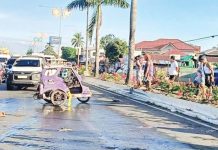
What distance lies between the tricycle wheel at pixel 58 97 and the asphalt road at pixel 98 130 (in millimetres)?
382

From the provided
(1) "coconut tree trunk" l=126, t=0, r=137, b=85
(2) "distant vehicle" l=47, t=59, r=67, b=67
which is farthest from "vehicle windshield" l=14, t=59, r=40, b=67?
(1) "coconut tree trunk" l=126, t=0, r=137, b=85

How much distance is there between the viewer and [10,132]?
33.9 feet

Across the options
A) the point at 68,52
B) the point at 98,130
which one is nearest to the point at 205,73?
the point at 98,130

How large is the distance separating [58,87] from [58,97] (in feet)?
1.14

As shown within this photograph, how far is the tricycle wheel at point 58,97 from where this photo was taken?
1641cm

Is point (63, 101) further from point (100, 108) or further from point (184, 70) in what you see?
point (184, 70)

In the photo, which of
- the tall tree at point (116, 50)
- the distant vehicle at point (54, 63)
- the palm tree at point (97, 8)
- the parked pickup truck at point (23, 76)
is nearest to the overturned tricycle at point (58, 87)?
the distant vehicle at point (54, 63)

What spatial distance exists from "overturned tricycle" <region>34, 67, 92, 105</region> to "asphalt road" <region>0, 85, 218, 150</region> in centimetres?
54

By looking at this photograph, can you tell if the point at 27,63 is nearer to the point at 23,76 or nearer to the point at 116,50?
the point at 23,76

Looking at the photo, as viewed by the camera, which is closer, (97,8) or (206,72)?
(206,72)

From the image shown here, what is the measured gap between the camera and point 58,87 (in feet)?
54.4

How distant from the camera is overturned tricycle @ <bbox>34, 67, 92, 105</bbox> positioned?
1648 centimetres

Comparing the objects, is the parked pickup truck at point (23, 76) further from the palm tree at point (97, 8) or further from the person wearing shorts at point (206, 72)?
the palm tree at point (97, 8)

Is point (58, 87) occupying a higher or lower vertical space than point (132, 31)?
lower
